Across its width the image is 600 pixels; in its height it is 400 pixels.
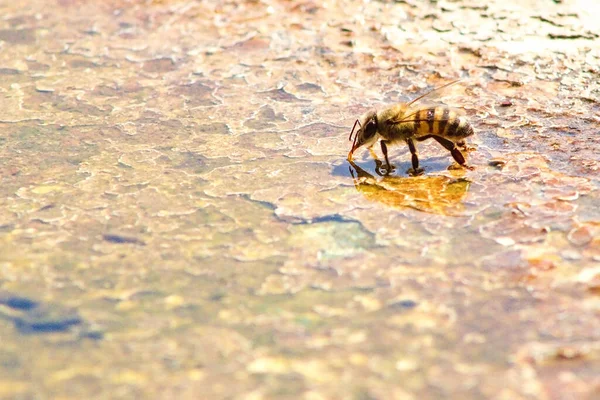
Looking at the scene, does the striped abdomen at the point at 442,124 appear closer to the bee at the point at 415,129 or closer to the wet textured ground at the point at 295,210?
the bee at the point at 415,129

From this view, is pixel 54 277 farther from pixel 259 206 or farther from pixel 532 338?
pixel 532 338

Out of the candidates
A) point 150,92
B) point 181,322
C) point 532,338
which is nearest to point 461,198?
point 532,338

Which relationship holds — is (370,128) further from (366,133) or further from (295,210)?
(295,210)

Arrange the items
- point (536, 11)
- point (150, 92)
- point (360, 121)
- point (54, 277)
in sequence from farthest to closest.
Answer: point (536, 11)
point (150, 92)
point (360, 121)
point (54, 277)

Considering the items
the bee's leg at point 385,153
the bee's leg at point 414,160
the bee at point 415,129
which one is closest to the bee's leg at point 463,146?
the bee at point 415,129

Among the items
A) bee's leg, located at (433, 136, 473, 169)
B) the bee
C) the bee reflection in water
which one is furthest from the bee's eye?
bee's leg, located at (433, 136, 473, 169)

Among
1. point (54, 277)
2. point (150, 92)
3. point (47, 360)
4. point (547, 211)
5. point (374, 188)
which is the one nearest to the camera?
point (47, 360)

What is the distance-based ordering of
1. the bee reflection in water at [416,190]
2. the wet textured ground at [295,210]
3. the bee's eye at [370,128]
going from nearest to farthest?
the wet textured ground at [295,210], the bee reflection in water at [416,190], the bee's eye at [370,128]
